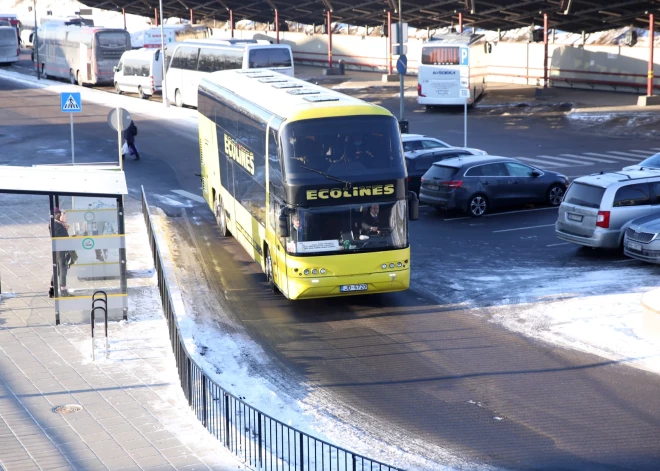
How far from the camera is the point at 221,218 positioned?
2383 centimetres

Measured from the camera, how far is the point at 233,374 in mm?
14367

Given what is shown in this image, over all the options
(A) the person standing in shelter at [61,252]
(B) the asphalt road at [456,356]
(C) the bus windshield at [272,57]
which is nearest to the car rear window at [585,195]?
(B) the asphalt road at [456,356]

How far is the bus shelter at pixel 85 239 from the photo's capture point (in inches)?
645

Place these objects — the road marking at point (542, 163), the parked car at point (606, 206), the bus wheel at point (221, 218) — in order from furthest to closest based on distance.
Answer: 1. the road marking at point (542, 163)
2. the bus wheel at point (221, 218)
3. the parked car at point (606, 206)

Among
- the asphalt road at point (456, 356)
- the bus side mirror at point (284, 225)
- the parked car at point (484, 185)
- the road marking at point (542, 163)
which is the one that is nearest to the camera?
the asphalt road at point (456, 356)

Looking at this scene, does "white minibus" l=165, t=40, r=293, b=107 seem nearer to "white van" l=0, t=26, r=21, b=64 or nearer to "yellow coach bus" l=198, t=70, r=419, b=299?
"yellow coach bus" l=198, t=70, r=419, b=299

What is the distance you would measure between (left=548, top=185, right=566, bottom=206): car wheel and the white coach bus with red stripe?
123ft

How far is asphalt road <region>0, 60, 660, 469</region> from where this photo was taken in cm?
1204

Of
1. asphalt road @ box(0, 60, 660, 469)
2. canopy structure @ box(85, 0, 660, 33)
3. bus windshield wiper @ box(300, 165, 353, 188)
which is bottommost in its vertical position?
asphalt road @ box(0, 60, 660, 469)

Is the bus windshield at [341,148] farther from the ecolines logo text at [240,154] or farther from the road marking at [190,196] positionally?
the road marking at [190,196]

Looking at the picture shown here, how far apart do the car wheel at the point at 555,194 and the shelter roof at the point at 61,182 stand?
1389 cm

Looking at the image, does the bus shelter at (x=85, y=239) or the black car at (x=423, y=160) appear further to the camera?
the black car at (x=423, y=160)

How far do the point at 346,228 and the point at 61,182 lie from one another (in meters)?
4.85

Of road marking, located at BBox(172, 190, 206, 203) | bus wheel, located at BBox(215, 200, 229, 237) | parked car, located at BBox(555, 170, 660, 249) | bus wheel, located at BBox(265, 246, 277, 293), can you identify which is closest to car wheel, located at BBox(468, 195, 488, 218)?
parked car, located at BBox(555, 170, 660, 249)
